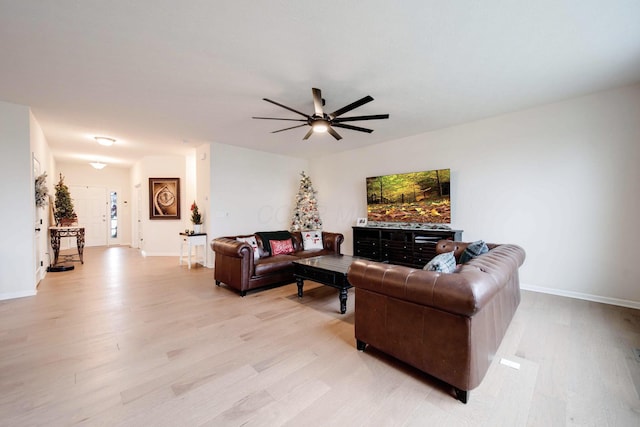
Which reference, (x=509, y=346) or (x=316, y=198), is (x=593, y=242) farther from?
(x=316, y=198)

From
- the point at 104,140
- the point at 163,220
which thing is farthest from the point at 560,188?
the point at 163,220

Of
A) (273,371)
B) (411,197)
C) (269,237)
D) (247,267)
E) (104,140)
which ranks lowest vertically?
(273,371)

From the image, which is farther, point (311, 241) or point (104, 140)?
point (104, 140)

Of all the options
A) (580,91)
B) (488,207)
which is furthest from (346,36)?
(488,207)

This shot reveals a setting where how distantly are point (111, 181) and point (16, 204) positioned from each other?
256 inches

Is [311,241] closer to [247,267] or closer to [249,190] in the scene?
[247,267]

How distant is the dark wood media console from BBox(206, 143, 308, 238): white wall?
2384 millimetres

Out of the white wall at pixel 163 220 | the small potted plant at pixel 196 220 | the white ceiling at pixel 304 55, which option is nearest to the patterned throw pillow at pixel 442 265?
the white ceiling at pixel 304 55

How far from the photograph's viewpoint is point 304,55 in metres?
2.61

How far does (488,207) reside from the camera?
452 cm

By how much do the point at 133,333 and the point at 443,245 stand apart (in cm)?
393

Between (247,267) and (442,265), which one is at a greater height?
(442,265)

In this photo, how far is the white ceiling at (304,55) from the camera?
2.06 metres

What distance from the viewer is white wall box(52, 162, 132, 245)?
8820 mm
